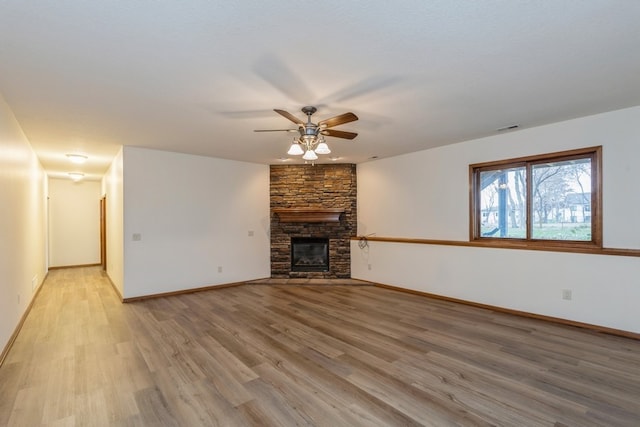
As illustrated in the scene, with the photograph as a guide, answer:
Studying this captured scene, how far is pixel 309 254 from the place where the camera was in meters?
6.40

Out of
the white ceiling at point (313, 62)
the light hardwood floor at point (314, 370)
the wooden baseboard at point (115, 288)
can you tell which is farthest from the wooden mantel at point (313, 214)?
the wooden baseboard at point (115, 288)

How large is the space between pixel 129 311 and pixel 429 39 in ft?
15.7

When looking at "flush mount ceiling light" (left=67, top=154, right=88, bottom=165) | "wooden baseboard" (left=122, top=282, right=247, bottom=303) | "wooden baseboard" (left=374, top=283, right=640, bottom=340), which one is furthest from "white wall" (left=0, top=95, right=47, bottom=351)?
"wooden baseboard" (left=374, top=283, right=640, bottom=340)

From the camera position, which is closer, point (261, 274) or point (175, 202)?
point (175, 202)

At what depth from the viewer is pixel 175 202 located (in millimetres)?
5199

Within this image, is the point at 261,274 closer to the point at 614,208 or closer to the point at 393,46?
the point at 393,46

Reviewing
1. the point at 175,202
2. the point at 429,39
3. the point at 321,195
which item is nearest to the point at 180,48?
the point at 429,39

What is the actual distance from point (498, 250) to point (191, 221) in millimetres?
4971

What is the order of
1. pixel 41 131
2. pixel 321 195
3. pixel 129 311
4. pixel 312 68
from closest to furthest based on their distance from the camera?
1. pixel 312 68
2. pixel 41 131
3. pixel 129 311
4. pixel 321 195

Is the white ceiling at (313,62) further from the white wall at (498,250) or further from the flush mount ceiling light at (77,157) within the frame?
the flush mount ceiling light at (77,157)

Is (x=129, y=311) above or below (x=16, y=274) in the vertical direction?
→ below

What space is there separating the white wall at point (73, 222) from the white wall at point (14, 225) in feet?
12.7

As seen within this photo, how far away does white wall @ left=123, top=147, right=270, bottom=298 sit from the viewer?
4.80m

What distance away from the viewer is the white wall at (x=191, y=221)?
480 cm
